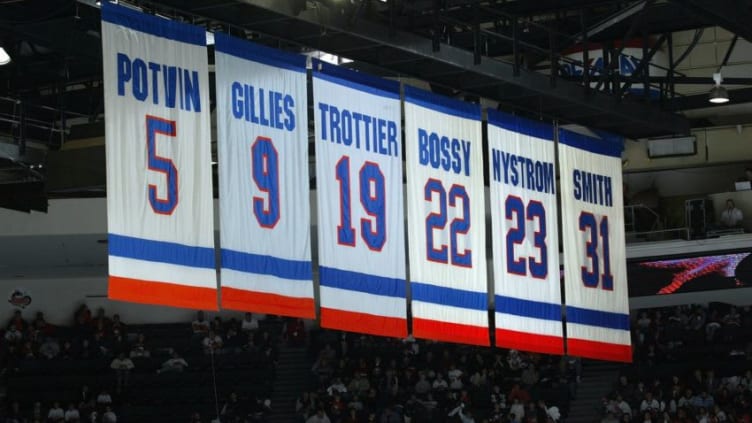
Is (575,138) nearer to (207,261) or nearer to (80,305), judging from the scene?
(207,261)

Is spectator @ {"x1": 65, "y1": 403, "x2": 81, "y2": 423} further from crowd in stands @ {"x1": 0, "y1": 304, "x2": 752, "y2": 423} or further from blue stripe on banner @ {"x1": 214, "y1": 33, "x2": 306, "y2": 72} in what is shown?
blue stripe on banner @ {"x1": 214, "y1": 33, "x2": 306, "y2": 72}

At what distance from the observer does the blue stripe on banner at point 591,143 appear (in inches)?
931

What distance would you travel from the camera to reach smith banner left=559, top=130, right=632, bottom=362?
914 inches

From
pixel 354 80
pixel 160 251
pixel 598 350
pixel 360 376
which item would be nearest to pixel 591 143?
pixel 598 350

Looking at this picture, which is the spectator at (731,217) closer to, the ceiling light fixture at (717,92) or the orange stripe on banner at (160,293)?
the ceiling light fixture at (717,92)

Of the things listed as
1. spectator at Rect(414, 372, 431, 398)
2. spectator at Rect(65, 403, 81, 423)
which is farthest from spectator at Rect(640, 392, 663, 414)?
spectator at Rect(65, 403, 81, 423)

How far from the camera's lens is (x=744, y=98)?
29.1m

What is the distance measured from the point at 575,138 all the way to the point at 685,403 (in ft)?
39.6

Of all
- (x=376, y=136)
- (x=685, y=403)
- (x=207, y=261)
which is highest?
(x=376, y=136)

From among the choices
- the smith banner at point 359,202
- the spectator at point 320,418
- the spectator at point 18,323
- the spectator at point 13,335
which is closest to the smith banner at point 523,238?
the smith banner at point 359,202

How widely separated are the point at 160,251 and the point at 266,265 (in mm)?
1844

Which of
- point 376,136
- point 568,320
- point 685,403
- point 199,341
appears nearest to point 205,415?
point 199,341

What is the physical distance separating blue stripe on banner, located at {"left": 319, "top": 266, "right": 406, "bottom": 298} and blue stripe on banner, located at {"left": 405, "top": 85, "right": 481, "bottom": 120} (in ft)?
9.23

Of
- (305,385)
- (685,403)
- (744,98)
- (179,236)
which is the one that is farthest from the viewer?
(305,385)
